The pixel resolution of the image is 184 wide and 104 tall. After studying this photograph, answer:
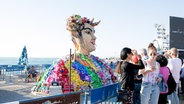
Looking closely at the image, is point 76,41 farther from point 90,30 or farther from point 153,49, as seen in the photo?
point 153,49

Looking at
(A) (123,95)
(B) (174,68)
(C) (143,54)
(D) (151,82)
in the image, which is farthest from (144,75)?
(B) (174,68)

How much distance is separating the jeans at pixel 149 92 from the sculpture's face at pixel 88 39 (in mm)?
4244

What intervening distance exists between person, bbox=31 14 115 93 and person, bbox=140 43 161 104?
2.46 metres

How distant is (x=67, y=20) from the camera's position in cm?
1070

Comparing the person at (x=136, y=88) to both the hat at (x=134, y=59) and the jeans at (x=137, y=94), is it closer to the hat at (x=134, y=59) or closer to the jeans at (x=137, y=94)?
the jeans at (x=137, y=94)

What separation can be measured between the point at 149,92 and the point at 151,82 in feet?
0.80

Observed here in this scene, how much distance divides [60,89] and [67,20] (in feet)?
9.65

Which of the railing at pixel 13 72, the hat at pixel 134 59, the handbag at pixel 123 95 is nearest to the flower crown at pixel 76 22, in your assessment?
the hat at pixel 134 59

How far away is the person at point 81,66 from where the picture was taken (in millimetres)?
9234

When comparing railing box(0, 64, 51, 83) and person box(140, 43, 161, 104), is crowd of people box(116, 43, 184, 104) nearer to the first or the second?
person box(140, 43, 161, 104)

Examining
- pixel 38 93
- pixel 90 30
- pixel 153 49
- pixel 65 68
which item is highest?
pixel 90 30

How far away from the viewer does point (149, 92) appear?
6.69 metres

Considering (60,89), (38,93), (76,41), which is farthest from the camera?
(76,41)

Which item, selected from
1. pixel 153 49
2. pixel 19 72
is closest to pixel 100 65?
pixel 153 49
